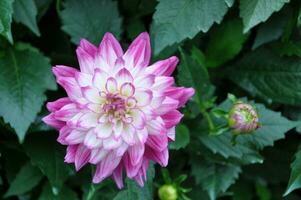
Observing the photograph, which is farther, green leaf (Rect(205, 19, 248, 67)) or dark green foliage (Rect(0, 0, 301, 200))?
green leaf (Rect(205, 19, 248, 67))

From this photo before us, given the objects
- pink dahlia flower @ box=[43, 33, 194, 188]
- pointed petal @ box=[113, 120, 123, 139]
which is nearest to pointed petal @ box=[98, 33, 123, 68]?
pink dahlia flower @ box=[43, 33, 194, 188]

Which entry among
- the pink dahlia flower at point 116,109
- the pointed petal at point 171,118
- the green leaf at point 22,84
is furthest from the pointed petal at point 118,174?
the green leaf at point 22,84

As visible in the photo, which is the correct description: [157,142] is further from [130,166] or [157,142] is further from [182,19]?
[182,19]

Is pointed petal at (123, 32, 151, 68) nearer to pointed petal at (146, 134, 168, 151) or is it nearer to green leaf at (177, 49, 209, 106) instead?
pointed petal at (146, 134, 168, 151)

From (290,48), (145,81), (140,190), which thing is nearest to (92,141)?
(145,81)

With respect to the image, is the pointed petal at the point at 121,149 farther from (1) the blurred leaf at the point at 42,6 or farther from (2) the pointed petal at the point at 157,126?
(1) the blurred leaf at the point at 42,6
